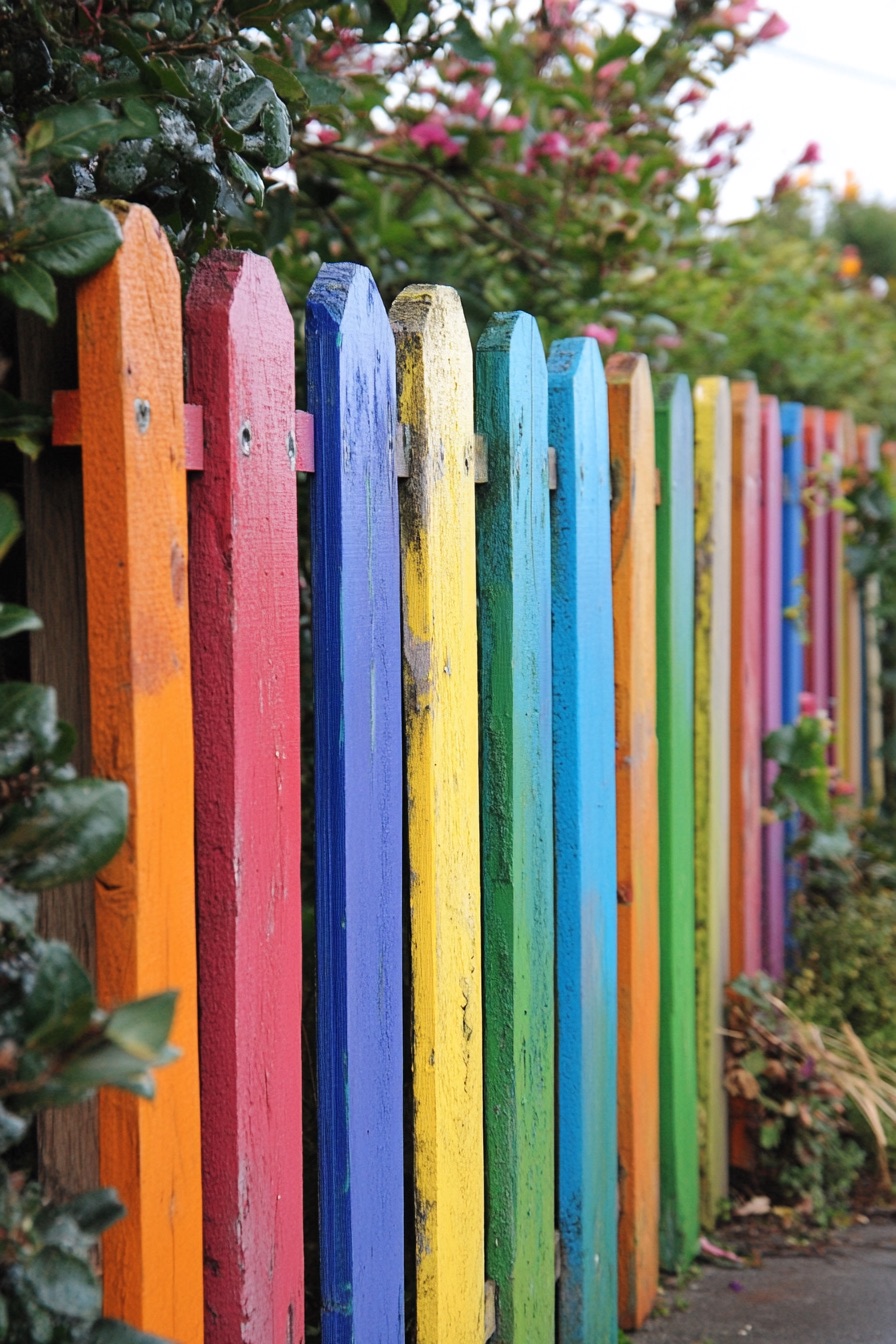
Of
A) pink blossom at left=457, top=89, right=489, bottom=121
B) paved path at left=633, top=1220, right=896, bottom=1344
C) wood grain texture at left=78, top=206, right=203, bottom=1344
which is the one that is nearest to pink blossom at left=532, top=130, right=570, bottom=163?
pink blossom at left=457, top=89, right=489, bottom=121

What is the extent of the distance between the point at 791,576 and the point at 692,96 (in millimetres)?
1279

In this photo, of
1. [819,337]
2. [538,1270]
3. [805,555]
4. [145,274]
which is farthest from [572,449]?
[819,337]

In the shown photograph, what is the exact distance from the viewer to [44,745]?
109cm

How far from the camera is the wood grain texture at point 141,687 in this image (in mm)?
1313

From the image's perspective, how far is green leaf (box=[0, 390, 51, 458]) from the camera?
4.18 feet

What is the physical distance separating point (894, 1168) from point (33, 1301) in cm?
262

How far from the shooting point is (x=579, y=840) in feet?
7.42

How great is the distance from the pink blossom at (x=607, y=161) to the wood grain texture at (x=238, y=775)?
194 cm

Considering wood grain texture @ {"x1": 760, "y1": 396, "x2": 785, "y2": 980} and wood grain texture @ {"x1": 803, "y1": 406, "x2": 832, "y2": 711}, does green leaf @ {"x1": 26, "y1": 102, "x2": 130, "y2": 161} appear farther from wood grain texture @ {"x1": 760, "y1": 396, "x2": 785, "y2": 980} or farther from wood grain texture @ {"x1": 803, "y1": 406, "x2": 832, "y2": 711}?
wood grain texture @ {"x1": 803, "y1": 406, "x2": 832, "y2": 711}

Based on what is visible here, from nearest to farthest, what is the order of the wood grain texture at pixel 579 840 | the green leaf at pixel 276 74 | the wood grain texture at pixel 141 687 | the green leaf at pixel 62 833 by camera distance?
the green leaf at pixel 62 833 → the wood grain texture at pixel 141 687 → the green leaf at pixel 276 74 → the wood grain texture at pixel 579 840

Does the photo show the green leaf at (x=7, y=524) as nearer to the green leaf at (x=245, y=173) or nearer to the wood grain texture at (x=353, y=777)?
the wood grain texture at (x=353, y=777)

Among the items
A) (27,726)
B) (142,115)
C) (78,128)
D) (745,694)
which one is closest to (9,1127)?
(27,726)

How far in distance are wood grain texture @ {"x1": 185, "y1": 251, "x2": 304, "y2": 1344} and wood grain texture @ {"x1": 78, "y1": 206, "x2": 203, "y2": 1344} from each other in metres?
0.05

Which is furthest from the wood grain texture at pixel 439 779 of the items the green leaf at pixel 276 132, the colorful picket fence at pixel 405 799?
the green leaf at pixel 276 132
